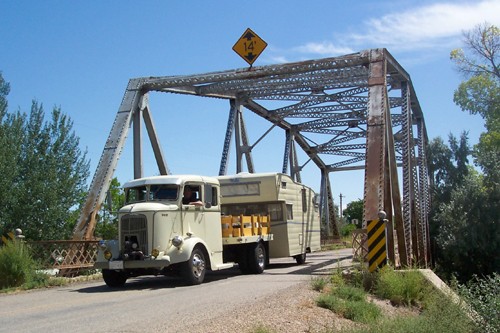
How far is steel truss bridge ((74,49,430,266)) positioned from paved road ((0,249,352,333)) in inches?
169

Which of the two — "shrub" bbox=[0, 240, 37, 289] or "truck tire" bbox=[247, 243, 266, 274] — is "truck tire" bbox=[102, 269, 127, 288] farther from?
"truck tire" bbox=[247, 243, 266, 274]

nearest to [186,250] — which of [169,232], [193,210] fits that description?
[169,232]

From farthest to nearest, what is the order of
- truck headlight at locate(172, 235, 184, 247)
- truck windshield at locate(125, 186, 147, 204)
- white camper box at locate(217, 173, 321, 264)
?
white camper box at locate(217, 173, 321, 264) < truck windshield at locate(125, 186, 147, 204) < truck headlight at locate(172, 235, 184, 247)

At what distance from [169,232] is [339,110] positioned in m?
21.3

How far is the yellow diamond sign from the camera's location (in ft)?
65.4

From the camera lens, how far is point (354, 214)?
3986 inches

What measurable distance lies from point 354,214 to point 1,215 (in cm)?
8237

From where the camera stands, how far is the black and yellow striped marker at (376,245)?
41.4ft

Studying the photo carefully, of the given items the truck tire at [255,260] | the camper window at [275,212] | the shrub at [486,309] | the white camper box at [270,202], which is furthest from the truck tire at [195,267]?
the shrub at [486,309]

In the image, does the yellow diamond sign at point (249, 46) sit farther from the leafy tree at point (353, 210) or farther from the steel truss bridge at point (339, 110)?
the leafy tree at point (353, 210)

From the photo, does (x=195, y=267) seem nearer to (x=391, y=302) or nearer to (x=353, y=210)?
(x=391, y=302)

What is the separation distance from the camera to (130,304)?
33.2 feet

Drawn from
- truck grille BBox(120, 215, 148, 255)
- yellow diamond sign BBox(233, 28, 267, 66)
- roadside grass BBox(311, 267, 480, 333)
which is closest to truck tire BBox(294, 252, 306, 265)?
yellow diamond sign BBox(233, 28, 267, 66)

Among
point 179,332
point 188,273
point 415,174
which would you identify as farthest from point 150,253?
point 415,174
